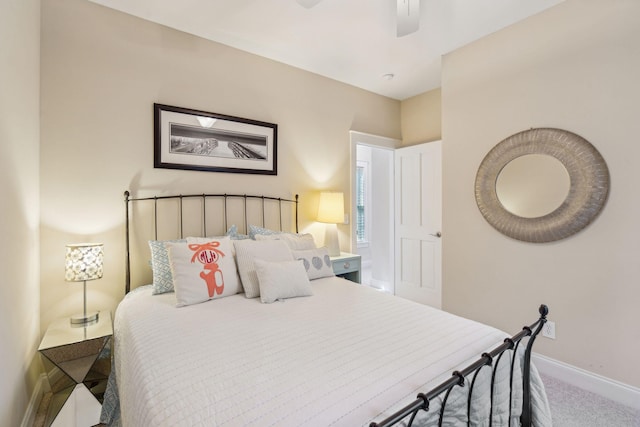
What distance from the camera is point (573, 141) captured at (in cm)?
216

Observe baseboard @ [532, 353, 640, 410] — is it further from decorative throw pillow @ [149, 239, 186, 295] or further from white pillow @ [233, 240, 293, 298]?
decorative throw pillow @ [149, 239, 186, 295]

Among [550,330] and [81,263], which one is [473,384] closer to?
[550,330]

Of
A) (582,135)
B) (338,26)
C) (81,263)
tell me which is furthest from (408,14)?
(81,263)

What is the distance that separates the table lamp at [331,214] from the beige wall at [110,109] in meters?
0.63

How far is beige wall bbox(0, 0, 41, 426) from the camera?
1.33 metres

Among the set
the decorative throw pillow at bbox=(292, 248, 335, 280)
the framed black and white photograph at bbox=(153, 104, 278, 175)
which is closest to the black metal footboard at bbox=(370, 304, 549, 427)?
the decorative throw pillow at bbox=(292, 248, 335, 280)

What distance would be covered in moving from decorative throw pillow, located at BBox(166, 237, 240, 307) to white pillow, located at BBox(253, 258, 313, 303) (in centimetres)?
20

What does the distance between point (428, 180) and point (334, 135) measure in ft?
4.06

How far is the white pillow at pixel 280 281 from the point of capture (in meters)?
1.87

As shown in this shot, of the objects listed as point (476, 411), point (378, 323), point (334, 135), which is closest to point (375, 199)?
point (334, 135)

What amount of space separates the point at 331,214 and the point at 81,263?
2.03 m

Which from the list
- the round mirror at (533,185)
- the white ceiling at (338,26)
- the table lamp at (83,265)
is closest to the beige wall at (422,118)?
the white ceiling at (338,26)

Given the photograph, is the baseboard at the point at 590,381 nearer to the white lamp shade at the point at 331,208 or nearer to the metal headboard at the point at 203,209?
the white lamp shade at the point at 331,208

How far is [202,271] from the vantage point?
73.9 inches
